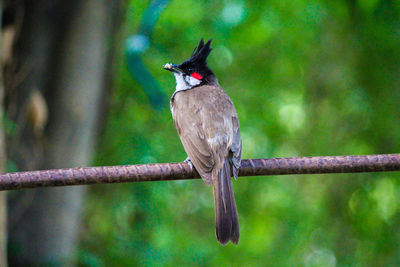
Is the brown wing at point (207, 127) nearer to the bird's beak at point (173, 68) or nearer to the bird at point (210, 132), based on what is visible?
the bird at point (210, 132)

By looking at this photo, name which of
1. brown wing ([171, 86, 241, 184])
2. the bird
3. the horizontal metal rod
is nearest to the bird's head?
the bird

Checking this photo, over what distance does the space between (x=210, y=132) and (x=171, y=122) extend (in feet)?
7.48

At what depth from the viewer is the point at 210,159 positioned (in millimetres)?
3070

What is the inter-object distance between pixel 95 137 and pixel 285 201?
2.66m

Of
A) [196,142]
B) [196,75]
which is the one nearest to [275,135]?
[196,75]

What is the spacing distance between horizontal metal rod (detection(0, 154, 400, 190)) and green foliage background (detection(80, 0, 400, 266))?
217 centimetres

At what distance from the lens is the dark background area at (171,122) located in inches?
163

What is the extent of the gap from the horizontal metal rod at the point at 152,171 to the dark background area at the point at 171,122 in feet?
4.91

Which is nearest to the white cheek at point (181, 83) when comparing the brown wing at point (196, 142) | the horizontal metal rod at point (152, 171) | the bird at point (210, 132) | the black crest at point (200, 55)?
the bird at point (210, 132)

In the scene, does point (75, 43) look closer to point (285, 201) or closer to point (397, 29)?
point (397, 29)

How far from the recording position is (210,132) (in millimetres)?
3338

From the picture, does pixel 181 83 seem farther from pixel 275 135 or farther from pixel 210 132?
pixel 275 135

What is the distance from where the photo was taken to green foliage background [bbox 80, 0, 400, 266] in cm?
471

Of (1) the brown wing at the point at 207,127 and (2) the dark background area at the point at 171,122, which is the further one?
(2) the dark background area at the point at 171,122
